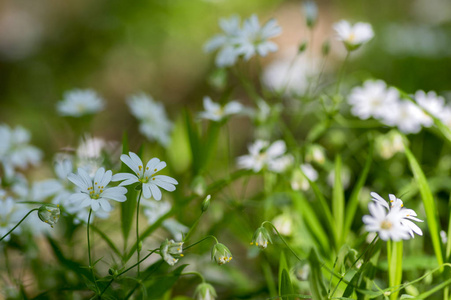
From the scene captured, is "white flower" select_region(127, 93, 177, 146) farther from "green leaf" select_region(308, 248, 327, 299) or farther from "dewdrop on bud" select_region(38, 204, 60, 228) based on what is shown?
"green leaf" select_region(308, 248, 327, 299)

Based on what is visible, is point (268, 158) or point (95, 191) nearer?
point (95, 191)

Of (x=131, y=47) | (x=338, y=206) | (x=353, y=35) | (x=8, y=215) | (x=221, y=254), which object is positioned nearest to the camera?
(x=221, y=254)

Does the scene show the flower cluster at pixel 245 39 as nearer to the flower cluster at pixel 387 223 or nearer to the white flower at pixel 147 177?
the white flower at pixel 147 177

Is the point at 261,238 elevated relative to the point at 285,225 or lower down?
elevated

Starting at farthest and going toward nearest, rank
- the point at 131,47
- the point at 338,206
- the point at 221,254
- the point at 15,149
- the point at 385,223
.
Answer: the point at 131,47 < the point at 15,149 < the point at 338,206 < the point at 221,254 < the point at 385,223

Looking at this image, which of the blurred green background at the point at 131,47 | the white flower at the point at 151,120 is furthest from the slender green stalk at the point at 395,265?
the blurred green background at the point at 131,47

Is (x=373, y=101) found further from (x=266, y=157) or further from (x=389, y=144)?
(x=266, y=157)

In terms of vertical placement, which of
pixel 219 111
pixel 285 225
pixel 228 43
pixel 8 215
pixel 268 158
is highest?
pixel 228 43

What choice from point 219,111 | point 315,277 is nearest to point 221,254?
point 315,277
